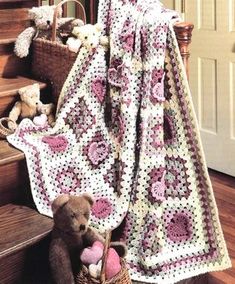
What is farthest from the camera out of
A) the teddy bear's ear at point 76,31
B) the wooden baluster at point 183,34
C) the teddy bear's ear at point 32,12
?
the teddy bear's ear at point 32,12

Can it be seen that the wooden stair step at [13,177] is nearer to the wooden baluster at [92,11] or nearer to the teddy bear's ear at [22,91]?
the teddy bear's ear at [22,91]

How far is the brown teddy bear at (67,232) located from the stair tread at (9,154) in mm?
299

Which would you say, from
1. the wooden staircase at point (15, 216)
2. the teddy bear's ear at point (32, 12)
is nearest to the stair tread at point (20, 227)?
the wooden staircase at point (15, 216)

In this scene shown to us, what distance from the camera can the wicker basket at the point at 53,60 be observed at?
2336 mm

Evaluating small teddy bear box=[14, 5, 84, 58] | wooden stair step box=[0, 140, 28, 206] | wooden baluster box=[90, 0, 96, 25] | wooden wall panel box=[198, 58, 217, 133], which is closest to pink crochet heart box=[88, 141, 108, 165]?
wooden stair step box=[0, 140, 28, 206]

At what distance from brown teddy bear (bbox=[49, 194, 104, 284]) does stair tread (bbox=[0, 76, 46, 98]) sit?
69cm

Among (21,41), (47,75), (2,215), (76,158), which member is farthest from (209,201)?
(21,41)

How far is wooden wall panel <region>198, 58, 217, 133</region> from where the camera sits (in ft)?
11.6

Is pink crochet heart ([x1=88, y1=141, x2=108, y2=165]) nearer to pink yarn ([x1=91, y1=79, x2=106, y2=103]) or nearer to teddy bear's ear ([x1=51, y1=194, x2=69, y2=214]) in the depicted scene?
pink yarn ([x1=91, y1=79, x2=106, y2=103])

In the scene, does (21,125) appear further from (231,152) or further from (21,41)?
(231,152)

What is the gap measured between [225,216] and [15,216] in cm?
133

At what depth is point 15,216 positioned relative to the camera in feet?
6.59

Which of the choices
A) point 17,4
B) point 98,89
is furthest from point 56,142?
point 17,4

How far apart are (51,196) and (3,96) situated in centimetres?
55
